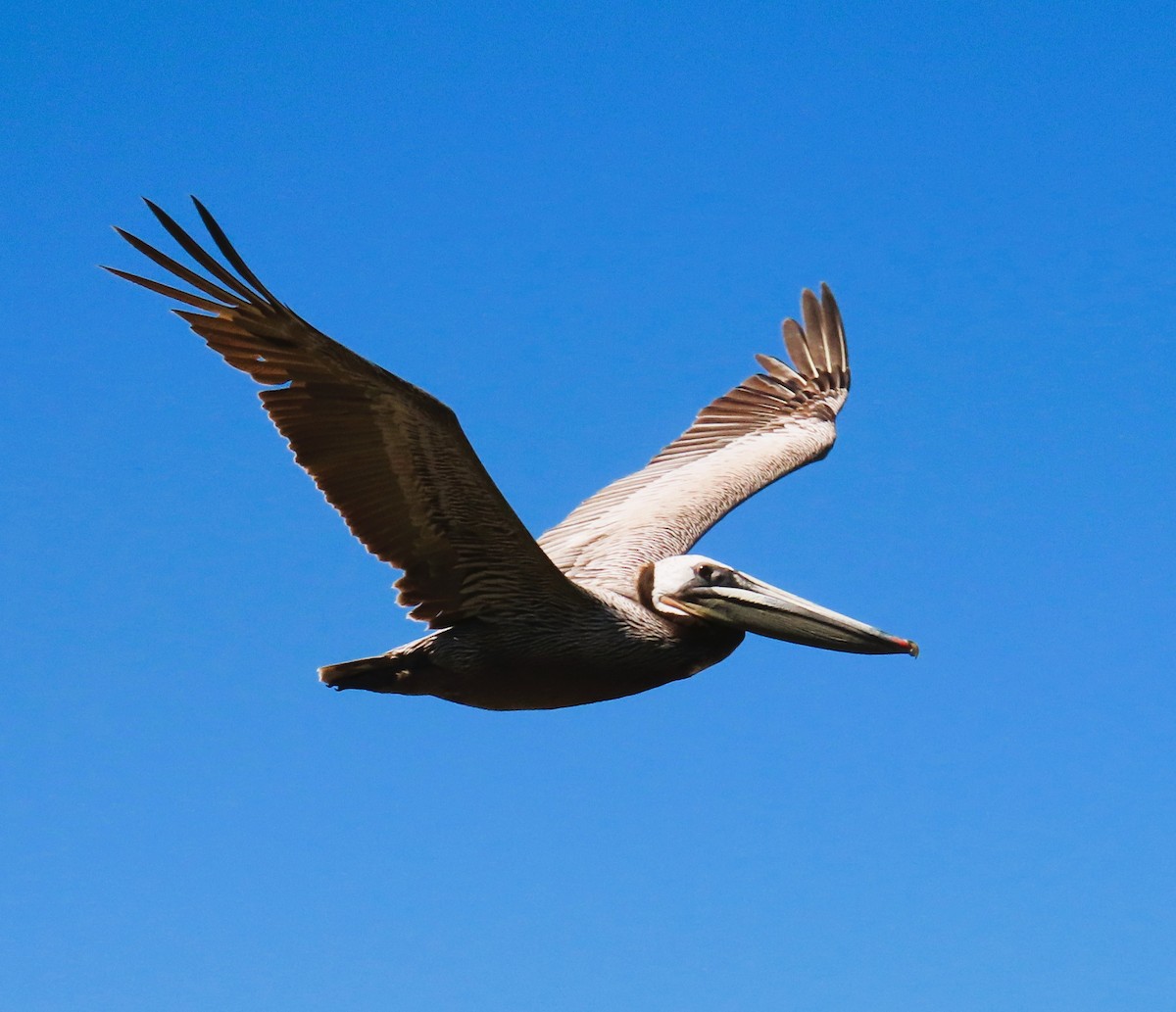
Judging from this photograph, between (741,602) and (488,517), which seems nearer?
(488,517)

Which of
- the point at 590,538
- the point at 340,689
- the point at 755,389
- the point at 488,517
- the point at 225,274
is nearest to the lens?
the point at 225,274

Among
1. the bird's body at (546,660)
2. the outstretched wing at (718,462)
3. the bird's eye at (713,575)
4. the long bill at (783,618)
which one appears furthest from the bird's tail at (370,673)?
the bird's eye at (713,575)

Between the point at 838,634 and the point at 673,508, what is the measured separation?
2.41 m

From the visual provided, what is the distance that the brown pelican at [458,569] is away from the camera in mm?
7270

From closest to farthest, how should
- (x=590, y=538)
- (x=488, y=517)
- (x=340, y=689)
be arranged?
1. (x=488, y=517)
2. (x=340, y=689)
3. (x=590, y=538)

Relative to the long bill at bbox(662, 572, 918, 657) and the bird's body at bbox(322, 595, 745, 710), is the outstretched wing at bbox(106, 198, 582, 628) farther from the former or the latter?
A: the long bill at bbox(662, 572, 918, 657)

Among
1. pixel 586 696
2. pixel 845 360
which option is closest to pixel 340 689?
pixel 586 696

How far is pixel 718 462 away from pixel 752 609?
11.2 ft

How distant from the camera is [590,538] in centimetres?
1006

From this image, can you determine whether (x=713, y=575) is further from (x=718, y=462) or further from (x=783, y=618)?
(x=718, y=462)

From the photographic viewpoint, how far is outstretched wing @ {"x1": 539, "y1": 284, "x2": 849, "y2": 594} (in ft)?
32.3

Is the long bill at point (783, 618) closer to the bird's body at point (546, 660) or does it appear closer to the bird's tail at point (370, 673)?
the bird's body at point (546, 660)

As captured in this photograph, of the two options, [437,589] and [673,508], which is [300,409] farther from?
[673,508]

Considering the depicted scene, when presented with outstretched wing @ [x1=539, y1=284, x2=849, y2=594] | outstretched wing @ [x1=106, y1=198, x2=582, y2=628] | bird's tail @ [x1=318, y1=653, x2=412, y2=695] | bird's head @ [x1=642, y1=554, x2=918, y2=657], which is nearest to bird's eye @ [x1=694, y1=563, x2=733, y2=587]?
bird's head @ [x1=642, y1=554, x2=918, y2=657]
